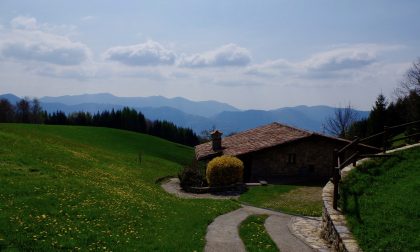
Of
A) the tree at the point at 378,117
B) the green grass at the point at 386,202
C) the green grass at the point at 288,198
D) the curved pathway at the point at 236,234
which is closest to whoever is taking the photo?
the green grass at the point at 386,202

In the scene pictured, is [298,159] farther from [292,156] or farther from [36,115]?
[36,115]

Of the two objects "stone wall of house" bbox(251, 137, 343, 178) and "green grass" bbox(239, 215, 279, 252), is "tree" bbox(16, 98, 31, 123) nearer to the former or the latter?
"stone wall of house" bbox(251, 137, 343, 178)

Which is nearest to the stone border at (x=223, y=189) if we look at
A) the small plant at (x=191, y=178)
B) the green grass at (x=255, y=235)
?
the small plant at (x=191, y=178)

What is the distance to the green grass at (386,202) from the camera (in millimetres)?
11742

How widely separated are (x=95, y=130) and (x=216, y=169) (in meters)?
56.2

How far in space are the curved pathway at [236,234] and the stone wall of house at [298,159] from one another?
19257 millimetres

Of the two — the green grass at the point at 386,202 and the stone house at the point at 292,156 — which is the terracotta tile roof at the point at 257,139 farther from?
the green grass at the point at 386,202

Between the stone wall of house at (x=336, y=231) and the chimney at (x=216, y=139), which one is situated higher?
the chimney at (x=216, y=139)

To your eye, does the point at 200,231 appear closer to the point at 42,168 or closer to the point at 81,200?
the point at 81,200

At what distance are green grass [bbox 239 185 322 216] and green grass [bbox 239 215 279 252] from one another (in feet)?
17.6

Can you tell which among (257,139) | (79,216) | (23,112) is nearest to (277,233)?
(79,216)

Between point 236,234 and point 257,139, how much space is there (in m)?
28.4

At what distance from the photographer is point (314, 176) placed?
134 ft

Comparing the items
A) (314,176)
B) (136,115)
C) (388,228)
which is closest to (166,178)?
(314,176)
